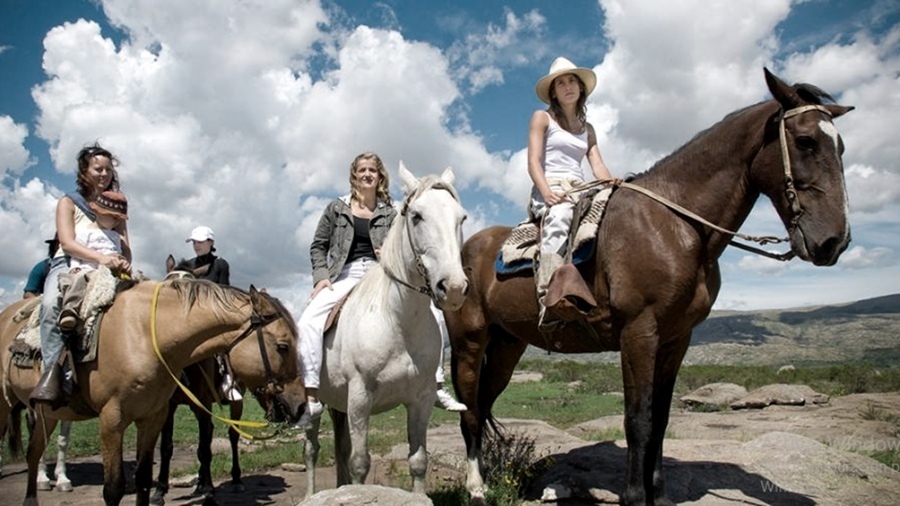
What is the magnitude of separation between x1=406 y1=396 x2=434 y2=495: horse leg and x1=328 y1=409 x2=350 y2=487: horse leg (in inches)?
47.5

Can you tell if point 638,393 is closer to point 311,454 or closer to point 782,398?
point 311,454

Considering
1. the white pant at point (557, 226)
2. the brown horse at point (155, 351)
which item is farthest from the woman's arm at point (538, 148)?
the brown horse at point (155, 351)

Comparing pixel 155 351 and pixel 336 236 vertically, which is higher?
pixel 336 236

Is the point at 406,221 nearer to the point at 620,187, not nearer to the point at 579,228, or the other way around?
the point at 579,228

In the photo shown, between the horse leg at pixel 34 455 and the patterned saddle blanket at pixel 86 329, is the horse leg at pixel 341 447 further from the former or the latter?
the horse leg at pixel 34 455

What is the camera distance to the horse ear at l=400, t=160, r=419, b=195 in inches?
157

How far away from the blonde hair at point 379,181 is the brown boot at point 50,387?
2.72 m

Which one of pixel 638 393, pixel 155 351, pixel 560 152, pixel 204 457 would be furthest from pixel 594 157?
pixel 204 457

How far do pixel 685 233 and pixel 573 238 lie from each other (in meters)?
0.82

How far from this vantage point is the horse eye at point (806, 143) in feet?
12.3

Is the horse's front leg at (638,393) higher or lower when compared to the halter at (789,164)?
lower

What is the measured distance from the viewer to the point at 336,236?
5.23m

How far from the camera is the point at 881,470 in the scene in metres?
5.78

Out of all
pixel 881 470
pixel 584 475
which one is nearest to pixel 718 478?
pixel 584 475
